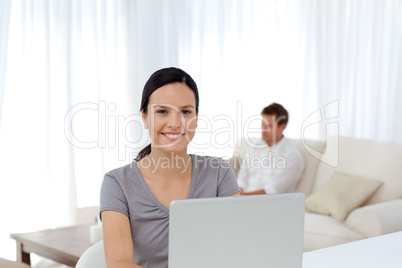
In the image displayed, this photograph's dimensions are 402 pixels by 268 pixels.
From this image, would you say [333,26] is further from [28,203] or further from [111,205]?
[111,205]

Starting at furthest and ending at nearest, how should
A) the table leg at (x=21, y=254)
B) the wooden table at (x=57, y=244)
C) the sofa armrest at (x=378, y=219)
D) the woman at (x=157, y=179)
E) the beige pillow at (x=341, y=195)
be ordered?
the beige pillow at (x=341, y=195) → the sofa armrest at (x=378, y=219) → the table leg at (x=21, y=254) → the wooden table at (x=57, y=244) → the woman at (x=157, y=179)

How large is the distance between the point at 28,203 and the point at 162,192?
2.79 meters

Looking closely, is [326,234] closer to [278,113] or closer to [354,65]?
[278,113]

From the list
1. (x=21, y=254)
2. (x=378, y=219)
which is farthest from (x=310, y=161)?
(x=21, y=254)

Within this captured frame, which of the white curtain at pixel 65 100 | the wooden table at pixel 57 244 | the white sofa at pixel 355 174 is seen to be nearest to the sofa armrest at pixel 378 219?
the white sofa at pixel 355 174

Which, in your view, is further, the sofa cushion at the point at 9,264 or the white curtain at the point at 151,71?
the white curtain at the point at 151,71

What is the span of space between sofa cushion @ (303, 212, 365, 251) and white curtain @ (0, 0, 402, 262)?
1.59 m

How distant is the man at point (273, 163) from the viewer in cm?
400

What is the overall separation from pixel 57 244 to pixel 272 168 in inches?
70.9

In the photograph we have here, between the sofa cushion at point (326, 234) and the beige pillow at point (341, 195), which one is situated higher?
the beige pillow at point (341, 195)
